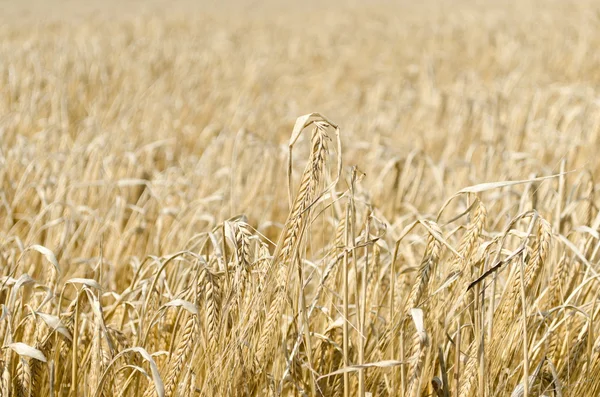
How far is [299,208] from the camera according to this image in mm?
919

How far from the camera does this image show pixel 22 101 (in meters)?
3.62

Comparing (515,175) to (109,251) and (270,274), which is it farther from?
(270,274)

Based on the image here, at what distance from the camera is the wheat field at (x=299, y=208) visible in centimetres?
104

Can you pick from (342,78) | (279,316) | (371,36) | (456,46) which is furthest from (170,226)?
(371,36)

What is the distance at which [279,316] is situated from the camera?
0.99 metres

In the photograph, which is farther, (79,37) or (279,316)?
(79,37)

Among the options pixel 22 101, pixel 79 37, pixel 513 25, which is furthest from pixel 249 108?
pixel 513 25

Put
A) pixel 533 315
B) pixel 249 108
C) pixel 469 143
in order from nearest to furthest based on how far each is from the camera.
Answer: pixel 533 315, pixel 469 143, pixel 249 108

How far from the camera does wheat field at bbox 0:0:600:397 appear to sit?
1.04m

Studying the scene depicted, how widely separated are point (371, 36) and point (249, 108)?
10.8ft

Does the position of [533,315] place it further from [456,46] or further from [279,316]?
[456,46]

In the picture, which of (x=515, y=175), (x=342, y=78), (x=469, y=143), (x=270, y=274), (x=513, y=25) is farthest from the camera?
(x=513, y=25)

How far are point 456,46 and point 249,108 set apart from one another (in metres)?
2.99

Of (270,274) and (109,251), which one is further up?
(270,274)
